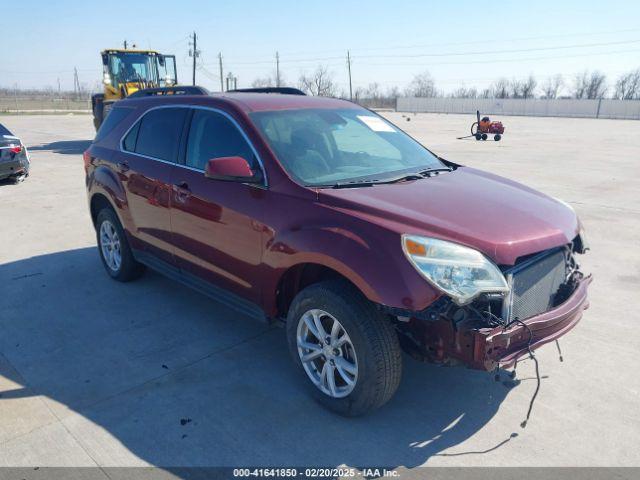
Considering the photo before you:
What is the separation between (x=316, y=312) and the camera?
3080 mm

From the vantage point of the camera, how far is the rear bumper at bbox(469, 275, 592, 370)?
102 inches

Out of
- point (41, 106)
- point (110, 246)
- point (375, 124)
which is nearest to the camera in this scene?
point (375, 124)

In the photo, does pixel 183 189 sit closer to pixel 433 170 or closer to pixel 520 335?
pixel 433 170

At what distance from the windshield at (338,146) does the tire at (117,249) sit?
223cm

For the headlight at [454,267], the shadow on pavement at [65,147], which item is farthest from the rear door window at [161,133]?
the shadow on pavement at [65,147]

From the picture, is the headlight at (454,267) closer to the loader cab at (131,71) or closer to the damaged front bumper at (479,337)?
the damaged front bumper at (479,337)

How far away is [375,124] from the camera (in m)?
4.39

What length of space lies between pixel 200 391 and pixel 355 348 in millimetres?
1188

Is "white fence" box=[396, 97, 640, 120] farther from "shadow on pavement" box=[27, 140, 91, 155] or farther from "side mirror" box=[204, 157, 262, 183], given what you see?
"side mirror" box=[204, 157, 262, 183]

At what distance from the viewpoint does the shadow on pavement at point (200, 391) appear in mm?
2846

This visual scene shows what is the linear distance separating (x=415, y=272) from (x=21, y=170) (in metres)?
10.6

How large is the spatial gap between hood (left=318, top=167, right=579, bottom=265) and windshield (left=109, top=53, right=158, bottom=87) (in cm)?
1753

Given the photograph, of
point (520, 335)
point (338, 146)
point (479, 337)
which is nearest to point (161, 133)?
point (338, 146)

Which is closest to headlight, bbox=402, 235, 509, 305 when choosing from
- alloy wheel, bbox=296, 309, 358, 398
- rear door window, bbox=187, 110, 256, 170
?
alloy wheel, bbox=296, 309, 358, 398
